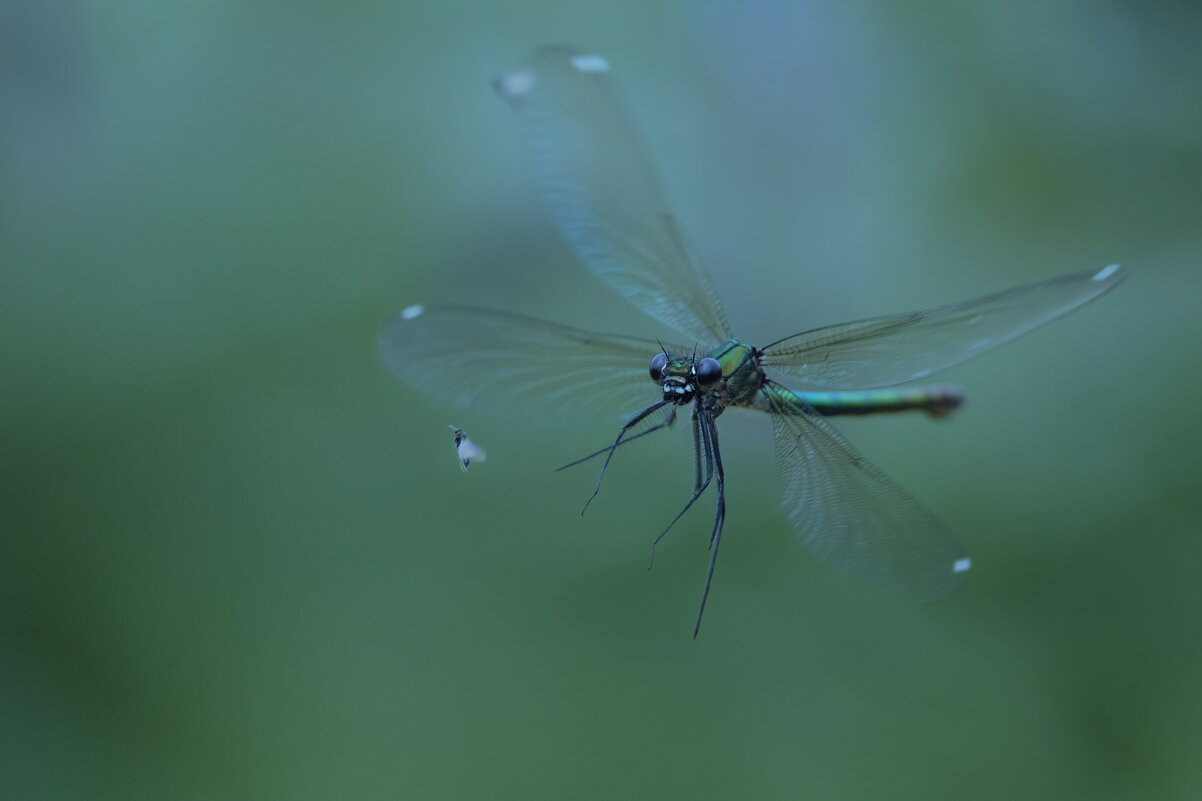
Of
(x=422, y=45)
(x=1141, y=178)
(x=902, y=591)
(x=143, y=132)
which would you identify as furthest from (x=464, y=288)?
(x=1141, y=178)

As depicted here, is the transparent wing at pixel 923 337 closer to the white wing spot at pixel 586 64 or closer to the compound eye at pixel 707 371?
the compound eye at pixel 707 371

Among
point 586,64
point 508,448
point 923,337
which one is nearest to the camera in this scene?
point 923,337

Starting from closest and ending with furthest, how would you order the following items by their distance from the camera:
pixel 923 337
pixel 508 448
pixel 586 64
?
pixel 923 337
pixel 586 64
pixel 508 448

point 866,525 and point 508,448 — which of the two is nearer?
point 866,525

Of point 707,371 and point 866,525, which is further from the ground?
point 707,371

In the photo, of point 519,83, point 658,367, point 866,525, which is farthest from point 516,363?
point 866,525

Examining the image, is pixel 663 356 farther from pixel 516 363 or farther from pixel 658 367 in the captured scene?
pixel 516 363

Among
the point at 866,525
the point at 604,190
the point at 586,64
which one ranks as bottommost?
the point at 866,525
